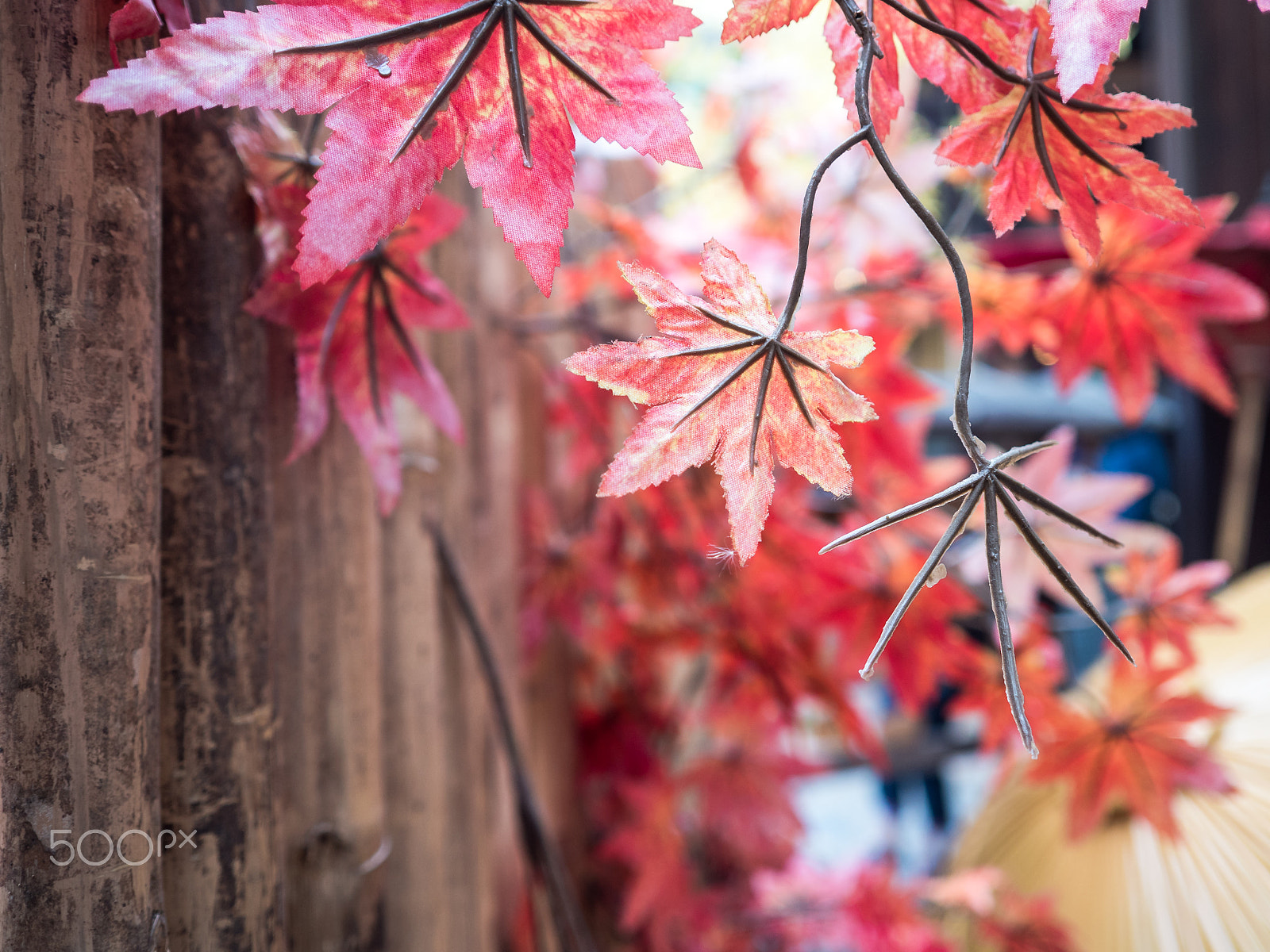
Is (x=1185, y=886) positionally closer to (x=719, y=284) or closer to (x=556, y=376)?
(x=719, y=284)

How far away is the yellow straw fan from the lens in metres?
0.65

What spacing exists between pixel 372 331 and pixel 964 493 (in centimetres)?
32

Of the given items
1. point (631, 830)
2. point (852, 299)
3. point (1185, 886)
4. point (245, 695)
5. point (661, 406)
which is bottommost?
point (631, 830)

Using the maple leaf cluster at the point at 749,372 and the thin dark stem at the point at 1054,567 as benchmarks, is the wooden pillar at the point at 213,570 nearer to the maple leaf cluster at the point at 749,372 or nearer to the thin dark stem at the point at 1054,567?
the maple leaf cluster at the point at 749,372

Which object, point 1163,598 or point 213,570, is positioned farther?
point 1163,598

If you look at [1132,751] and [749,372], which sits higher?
[749,372]

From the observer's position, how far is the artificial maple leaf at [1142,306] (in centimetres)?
65

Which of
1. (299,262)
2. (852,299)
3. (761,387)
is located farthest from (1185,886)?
(299,262)

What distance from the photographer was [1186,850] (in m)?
0.72

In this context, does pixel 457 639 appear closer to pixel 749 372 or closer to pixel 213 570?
pixel 213 570

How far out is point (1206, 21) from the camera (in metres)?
2.14

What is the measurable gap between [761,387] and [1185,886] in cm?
77

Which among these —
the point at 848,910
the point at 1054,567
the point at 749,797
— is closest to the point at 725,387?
the point at 1054,567

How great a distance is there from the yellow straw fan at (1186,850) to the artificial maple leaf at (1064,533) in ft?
0.60
